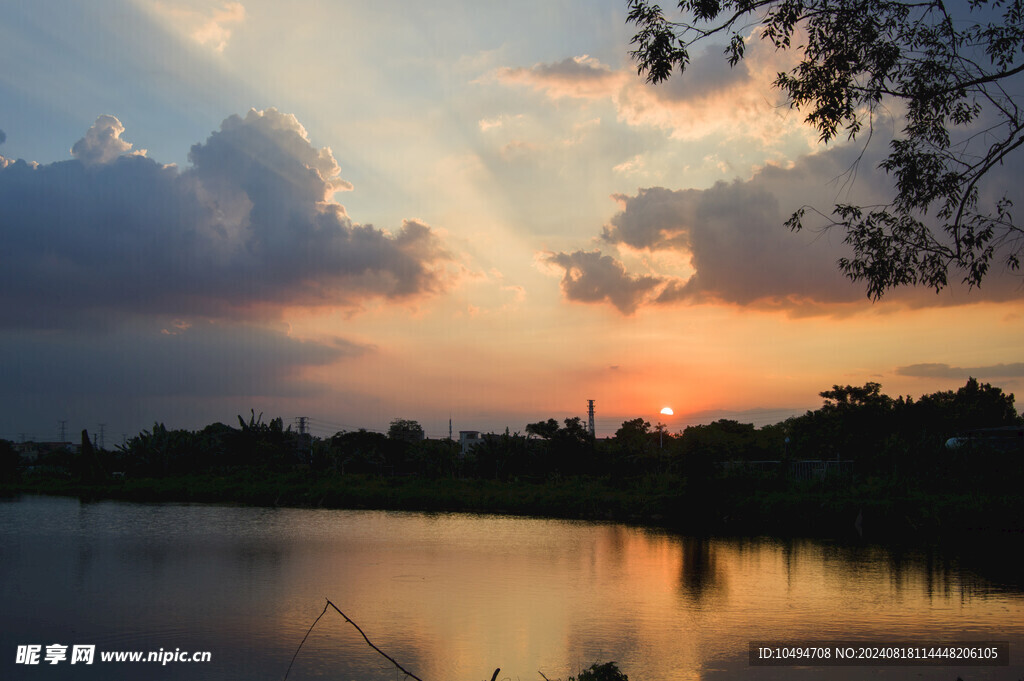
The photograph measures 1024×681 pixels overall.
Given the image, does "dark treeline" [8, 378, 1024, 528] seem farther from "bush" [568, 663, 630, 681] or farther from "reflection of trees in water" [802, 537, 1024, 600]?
"bush" [568, 663, 630, 681]

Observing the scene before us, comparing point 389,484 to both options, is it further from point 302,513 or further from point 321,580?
point 321,580

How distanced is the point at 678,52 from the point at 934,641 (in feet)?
24.7

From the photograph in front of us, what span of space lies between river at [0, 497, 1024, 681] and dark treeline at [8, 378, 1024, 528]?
5119 mm

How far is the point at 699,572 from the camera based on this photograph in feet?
48.2

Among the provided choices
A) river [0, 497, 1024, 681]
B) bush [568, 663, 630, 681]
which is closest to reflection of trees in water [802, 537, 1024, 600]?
river [0, 497, 1024, 681]

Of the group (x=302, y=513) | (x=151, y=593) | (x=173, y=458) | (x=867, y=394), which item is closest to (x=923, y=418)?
(x=867, y=394)

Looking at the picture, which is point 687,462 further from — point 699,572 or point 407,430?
point 407,430

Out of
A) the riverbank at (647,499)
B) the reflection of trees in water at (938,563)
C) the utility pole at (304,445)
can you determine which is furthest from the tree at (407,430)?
the reflection of trees in water at (938,563)

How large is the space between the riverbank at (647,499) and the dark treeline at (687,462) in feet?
0.23

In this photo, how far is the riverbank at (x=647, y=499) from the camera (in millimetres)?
21422

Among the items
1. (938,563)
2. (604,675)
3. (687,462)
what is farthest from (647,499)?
(604,675)

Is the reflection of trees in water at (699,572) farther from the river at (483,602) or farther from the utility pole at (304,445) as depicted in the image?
the utility pole at (304,445)

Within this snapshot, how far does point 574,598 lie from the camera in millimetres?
12133

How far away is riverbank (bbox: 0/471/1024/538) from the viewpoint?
21422 mm
